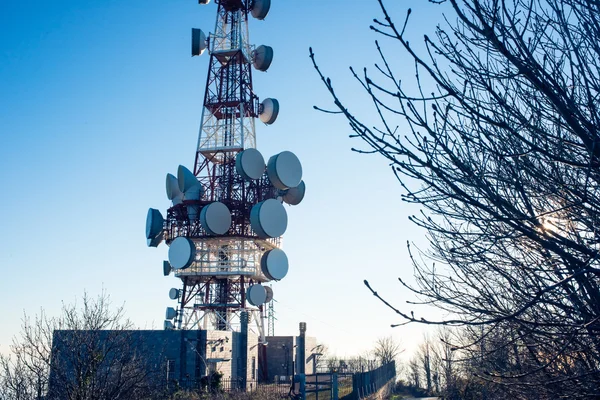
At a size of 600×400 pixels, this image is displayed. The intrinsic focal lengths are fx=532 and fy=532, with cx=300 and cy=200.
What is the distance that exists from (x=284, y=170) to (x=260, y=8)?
41.1 feet

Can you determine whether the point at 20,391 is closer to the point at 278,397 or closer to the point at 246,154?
the point at 278,397

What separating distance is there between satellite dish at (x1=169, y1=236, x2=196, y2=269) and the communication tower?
0.17 feet

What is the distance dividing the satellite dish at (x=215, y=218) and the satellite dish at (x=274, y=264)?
2.93 metres

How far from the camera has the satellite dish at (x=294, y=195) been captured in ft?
102

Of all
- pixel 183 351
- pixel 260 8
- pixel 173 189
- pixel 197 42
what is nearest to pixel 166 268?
pixel 173 189

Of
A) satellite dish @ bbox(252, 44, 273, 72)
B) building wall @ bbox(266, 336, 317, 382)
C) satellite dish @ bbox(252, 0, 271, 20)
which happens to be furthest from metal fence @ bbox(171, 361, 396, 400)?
satellite dish @ bbox(252, 0, 271, 20)

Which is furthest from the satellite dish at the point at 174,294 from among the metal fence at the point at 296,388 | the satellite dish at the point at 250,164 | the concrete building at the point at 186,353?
the satellite dish at the point at 250,164

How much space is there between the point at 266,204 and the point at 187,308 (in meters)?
7.42

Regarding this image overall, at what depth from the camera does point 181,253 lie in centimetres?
2686

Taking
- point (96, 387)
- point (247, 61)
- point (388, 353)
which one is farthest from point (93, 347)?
point (388, 353)

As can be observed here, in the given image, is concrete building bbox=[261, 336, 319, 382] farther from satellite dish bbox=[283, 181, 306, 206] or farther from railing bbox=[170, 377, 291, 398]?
satellite dish bbox=[283, 181, 306, 206]

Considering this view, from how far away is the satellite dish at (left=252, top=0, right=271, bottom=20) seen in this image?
33500 millimetres

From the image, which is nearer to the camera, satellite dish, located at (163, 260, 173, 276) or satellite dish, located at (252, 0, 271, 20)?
satellite dish, located at (163, 260, 173, 276)

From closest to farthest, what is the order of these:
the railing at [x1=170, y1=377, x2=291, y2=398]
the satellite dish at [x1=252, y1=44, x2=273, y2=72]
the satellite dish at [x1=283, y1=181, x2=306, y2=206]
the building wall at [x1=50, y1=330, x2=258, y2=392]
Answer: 1. the railing at [x1=170, y1=377, x2=291, y2=398]
2. the building wall at [x1=50, y1=330, x2=258, y2=392]
3. the satellite dish at [x1=283, y1=181, x2=306, y2=206]
4. the satellite dish at [x1=252, y1=44, x2=273, y2=72]
